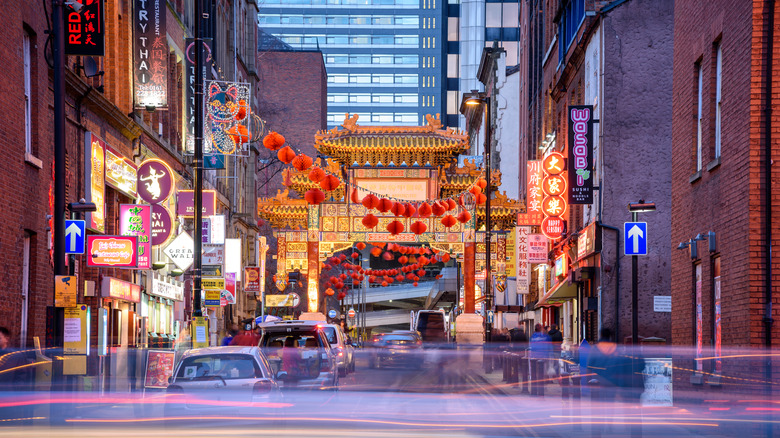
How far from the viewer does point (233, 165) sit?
174ft

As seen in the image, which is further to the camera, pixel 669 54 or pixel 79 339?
pixel 669 54

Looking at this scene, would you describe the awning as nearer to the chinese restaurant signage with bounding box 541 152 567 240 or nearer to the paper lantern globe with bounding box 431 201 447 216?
the chinese restaurant signage with bounding box 541 152 567 240

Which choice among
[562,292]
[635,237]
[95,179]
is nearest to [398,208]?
[562,292]

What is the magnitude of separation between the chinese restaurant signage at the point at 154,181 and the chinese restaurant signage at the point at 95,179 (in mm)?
2882

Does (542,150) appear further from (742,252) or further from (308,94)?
(308,94)

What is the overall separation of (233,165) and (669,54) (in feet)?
89.3

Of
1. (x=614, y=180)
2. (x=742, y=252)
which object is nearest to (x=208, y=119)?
(x=614, y=180)

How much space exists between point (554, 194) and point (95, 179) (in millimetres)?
15973

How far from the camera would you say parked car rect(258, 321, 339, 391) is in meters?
18.0

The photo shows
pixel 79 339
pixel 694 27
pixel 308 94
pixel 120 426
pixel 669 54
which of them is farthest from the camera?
pixel 308 94

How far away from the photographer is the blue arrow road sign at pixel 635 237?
72.8 feet

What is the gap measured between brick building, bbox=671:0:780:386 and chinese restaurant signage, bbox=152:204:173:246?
15.0m

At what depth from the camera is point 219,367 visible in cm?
1376

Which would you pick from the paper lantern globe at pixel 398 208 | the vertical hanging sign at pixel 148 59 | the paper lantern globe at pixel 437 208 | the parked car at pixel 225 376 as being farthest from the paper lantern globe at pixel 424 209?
the parked car at pixel 225 376
